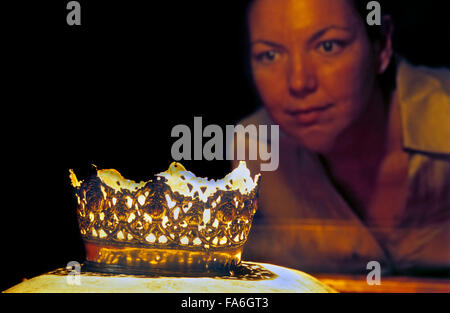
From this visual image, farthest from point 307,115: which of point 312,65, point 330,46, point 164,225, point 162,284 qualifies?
point 162,284

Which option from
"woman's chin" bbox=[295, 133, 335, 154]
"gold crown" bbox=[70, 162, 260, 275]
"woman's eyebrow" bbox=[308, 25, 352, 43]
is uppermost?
"woman's eyebrow" bbox=[308, 25, 352, 43]

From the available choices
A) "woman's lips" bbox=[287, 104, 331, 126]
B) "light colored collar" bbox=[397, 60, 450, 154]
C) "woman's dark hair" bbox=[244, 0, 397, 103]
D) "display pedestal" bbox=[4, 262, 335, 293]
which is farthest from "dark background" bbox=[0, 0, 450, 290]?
"light colored collar" bbox=[397, 60, 450, 154]

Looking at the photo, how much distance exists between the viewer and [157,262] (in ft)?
6.59

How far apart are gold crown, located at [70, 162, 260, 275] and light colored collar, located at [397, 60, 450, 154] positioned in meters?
1.93

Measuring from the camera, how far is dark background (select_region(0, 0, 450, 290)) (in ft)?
10.3

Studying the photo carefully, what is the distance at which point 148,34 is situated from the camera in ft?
10.7

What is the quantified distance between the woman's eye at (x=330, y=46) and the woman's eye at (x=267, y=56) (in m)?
0.32

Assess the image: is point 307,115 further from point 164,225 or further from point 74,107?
point 164,225

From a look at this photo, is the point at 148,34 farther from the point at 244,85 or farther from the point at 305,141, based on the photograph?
the point at 305,141

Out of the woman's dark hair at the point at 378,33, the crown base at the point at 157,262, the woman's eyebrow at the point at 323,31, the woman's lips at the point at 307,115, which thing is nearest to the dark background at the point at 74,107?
the woman's dark hair at the point at 378,33

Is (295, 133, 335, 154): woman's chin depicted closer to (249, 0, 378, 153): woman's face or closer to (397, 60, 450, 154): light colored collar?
(249, 0, 378, 153): woman's face

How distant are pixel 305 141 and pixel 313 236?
704 millimetres

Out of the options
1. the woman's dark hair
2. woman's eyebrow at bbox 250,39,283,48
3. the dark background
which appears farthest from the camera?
woman's eyebrow at bbox 250,39,283,48

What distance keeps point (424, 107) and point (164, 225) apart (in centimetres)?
230
